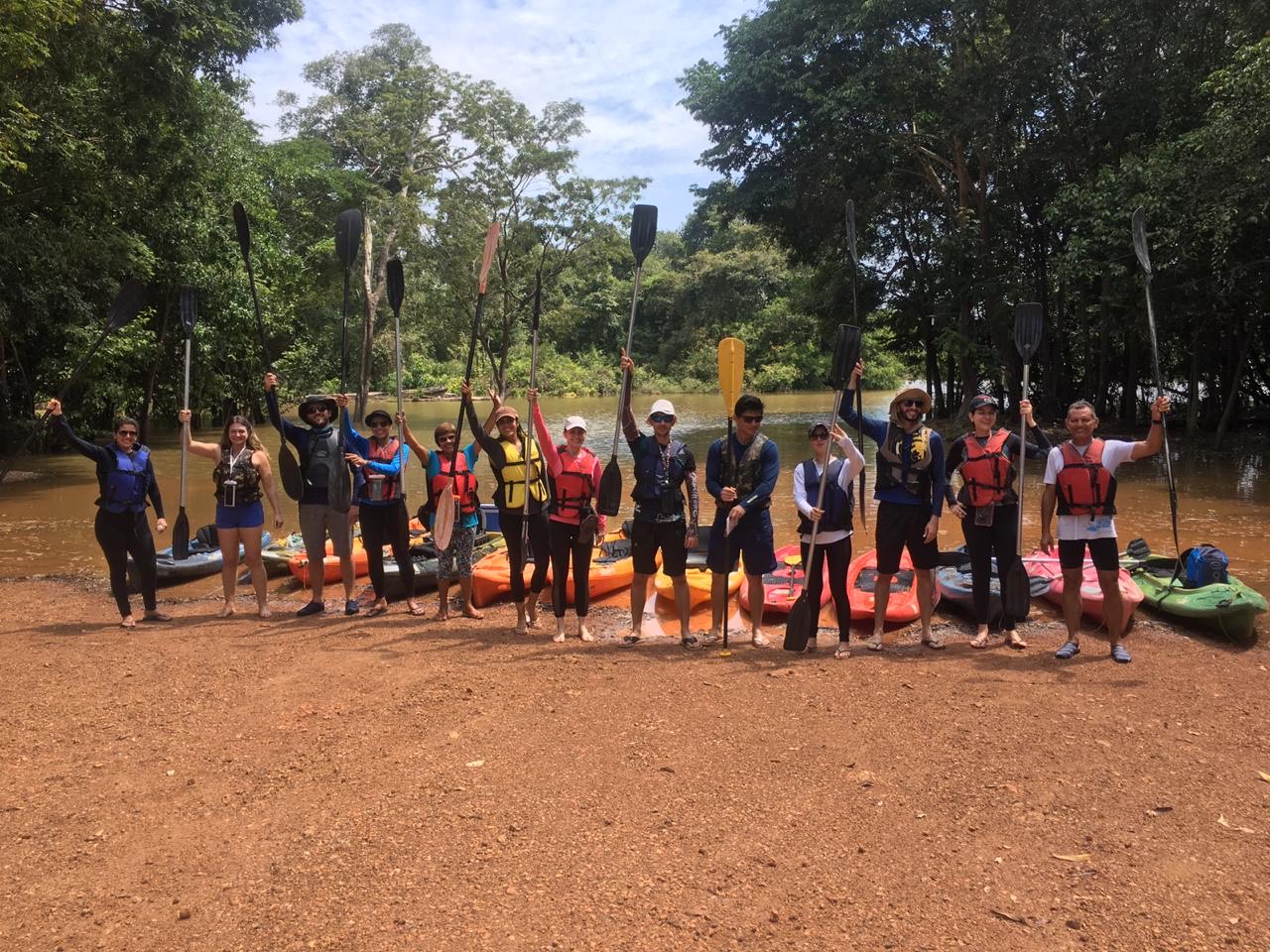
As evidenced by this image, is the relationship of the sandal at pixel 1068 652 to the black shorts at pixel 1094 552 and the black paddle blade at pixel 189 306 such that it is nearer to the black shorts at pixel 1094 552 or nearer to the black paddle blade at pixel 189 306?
the black shorts at pixel 1094 552

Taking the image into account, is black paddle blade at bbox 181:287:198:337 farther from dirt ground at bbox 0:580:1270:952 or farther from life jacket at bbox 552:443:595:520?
life jacket at bbox 552:443:595:520

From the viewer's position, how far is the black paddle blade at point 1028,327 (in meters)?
5.85

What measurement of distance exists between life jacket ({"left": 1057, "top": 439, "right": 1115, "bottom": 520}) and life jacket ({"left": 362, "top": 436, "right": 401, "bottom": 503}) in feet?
14.0

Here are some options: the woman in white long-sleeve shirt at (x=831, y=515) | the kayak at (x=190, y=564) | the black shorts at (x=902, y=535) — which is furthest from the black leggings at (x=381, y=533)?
the black shorts at (x=902, y=535)

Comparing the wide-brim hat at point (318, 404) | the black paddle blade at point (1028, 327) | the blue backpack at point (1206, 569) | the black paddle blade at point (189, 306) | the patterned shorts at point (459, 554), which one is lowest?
the blue backpack at point (1206, 569)

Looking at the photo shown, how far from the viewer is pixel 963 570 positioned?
257 inches

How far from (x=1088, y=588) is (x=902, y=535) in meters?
1.89

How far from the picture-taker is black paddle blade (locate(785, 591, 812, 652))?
508cm

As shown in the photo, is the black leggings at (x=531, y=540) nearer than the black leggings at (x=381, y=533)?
Yes

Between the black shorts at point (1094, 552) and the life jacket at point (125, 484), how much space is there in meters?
5.83

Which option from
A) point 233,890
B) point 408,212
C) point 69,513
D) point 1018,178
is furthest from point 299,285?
point 233,890

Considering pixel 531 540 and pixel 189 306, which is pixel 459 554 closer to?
pixel 531 540

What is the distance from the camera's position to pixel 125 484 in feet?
17.7

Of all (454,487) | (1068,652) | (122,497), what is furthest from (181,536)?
(1068,652)
